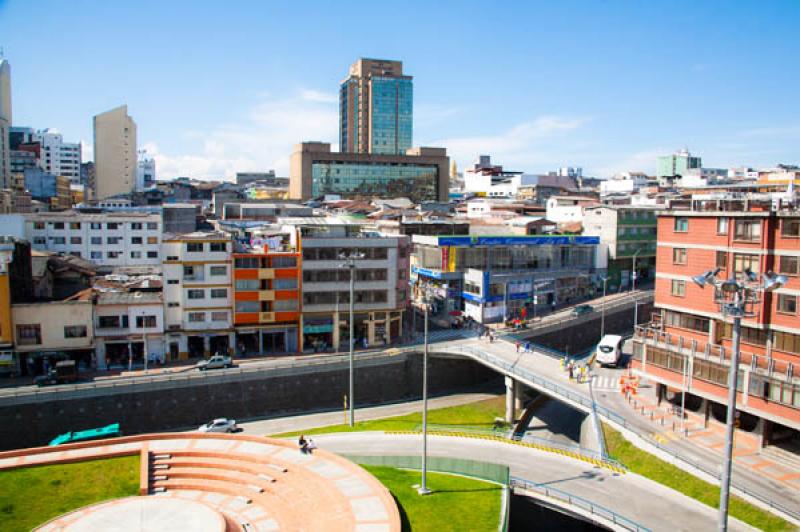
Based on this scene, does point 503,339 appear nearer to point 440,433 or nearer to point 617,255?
point 440,433

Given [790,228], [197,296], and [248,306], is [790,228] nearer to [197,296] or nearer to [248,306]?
[248,306]

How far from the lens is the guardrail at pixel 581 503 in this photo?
29500 mm

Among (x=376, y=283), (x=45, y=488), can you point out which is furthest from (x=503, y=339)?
(x=45, y=488)

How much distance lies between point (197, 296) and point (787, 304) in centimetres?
4741

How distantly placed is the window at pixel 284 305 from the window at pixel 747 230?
38.6m

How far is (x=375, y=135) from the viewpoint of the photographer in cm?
19888

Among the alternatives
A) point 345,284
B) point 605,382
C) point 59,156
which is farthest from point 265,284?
point 59,156

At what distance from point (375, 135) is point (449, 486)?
572 ft

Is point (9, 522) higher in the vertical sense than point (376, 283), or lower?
lower

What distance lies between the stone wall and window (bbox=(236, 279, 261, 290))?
35.1 ft

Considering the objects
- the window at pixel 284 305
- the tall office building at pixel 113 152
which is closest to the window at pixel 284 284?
the window at pixel 284 305

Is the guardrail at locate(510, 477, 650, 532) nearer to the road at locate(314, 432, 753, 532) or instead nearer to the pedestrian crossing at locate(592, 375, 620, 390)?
the road at locate(314, 432, 753, 532)

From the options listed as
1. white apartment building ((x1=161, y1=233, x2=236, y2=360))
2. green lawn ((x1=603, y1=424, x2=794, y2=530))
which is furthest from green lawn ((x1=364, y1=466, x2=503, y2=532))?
white apartment building ((x1=161, y1=233, x2=236, y2=360))

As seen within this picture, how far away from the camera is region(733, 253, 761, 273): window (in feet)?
132
